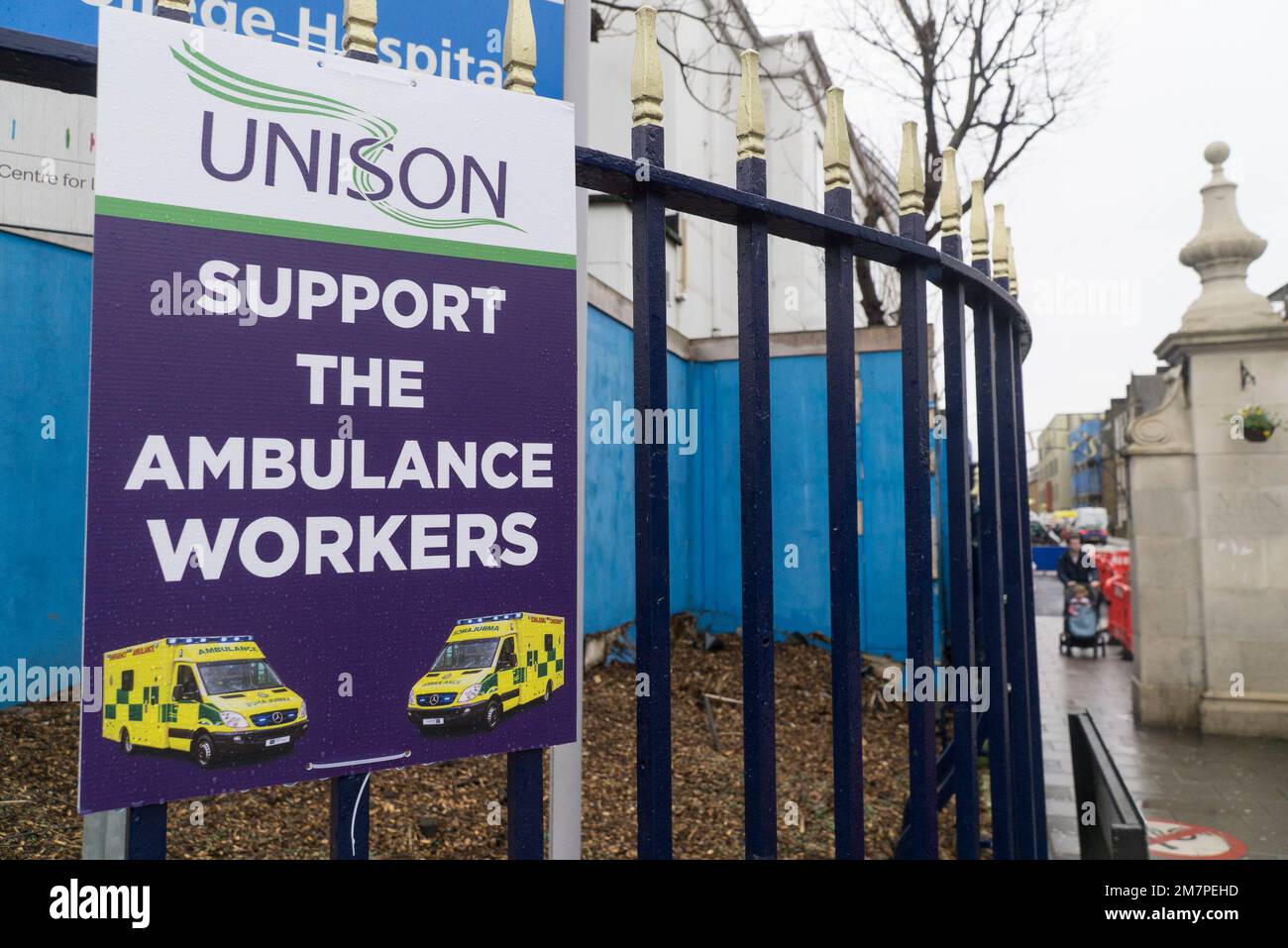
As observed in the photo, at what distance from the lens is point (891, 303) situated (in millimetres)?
18094

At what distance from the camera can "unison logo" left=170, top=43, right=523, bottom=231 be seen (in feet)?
5.03

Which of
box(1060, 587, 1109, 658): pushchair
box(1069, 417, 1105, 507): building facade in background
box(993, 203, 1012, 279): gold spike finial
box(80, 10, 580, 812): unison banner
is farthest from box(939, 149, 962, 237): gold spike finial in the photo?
box(1069, 417, 1105, 507): building facade in background

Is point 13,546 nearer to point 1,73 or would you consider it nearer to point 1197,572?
point 1,73

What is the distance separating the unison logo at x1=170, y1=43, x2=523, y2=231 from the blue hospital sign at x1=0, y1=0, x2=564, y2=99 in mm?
1466

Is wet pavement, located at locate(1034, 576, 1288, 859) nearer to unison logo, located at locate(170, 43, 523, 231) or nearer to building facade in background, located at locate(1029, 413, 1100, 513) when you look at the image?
unison logo, located at locate(170, 43, 523, 231)

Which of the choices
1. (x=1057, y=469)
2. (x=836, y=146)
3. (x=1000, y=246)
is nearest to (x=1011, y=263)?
(x=1000, y=246)

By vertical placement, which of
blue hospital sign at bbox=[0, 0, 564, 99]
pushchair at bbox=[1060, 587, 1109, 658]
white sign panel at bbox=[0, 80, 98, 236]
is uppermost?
white sign panel at bbox=[0, 80, 98, 236]

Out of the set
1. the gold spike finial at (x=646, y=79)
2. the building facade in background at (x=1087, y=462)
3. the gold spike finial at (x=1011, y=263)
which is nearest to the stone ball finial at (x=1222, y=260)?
the gold spike finial at (x=1011, y=263)

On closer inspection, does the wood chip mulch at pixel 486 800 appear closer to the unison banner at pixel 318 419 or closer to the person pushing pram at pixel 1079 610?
the unison banner at pixel 318 419

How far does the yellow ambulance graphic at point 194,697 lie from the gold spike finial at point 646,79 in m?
1.27

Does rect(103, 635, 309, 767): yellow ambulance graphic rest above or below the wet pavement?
above

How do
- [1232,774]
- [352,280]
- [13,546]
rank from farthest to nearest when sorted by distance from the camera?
[1232,774] < [13,546] < [352,280]

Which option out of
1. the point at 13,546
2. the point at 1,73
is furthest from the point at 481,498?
the point at 13,546
